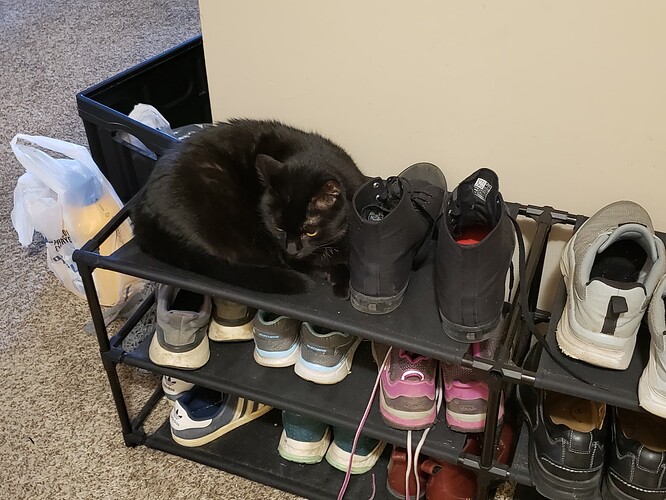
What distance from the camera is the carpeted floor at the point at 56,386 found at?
1.19 meters

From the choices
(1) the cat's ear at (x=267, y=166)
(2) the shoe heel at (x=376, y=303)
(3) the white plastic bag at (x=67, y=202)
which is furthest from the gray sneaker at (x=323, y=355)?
(3) the white plastic bag at (x=67, y=202)

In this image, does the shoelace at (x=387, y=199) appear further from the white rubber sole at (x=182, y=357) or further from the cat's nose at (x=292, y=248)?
the white rubber sole at (x=182, y=357)

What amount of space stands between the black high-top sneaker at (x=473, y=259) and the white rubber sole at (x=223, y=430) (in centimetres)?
48

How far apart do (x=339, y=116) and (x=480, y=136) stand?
233mm

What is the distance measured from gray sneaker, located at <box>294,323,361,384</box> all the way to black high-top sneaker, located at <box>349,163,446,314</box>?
0.39 ft

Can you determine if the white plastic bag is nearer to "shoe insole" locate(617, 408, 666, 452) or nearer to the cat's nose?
the cat's nose

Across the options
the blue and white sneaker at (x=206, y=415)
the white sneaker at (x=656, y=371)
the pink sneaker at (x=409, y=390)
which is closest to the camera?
the white sneaker at (x=656, y=371)

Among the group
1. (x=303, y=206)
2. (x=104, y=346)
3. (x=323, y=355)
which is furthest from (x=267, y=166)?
(x=104, y=346)

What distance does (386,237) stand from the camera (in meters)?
0.88

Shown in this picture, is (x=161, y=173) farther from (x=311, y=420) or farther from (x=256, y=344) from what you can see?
(x=311, y=420)

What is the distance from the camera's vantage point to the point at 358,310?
3.11ft

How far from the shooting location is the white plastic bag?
138 cm

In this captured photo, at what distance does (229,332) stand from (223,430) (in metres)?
0.20

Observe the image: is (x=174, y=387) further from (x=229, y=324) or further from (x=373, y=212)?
(x=373, y=212)
